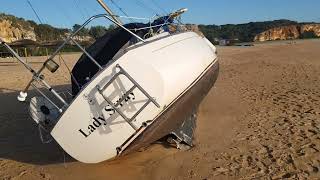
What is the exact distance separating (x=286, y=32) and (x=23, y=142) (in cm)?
10088

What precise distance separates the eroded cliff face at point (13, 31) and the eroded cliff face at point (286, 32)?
5271 centimetres

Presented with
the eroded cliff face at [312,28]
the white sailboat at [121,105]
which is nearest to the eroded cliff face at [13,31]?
the white sailboat at [121,105]

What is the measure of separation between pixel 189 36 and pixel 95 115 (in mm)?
3242

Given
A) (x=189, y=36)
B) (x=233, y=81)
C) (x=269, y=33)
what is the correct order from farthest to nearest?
(x=269, y=33) → (x=233, y=81) → (x=189, y=36)

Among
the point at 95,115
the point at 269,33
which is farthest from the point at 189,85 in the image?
the point at 269,33

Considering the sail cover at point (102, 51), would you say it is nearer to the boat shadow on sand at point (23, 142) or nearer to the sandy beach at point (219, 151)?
the boat shadow on sand at point (23, 142)

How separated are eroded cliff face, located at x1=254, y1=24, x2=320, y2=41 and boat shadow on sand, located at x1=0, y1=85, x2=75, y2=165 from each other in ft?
303

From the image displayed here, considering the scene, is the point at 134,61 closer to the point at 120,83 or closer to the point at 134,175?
the point at 120,83

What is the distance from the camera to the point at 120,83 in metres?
5.17

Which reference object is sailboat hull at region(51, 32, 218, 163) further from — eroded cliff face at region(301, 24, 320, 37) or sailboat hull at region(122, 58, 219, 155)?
eroded cliff face at region(301, 24, 320, 37)

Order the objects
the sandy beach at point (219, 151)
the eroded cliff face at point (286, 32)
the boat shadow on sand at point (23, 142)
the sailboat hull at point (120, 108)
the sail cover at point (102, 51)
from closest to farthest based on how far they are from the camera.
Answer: the sailboat hull at point (120, 108) < the sandy beach at point (219, 151) < the boat shadow on sand at point (23, 142) < the sail cover at point (102, 51) < the eroded cliff face at point (286, 32)

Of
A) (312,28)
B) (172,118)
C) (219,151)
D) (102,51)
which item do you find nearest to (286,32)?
(312,28)

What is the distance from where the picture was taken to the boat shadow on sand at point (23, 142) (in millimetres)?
6561

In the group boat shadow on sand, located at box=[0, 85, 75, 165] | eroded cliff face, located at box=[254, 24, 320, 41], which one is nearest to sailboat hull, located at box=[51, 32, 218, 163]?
boat shadow on sand, located at box=[0, 85, 75, 165]
